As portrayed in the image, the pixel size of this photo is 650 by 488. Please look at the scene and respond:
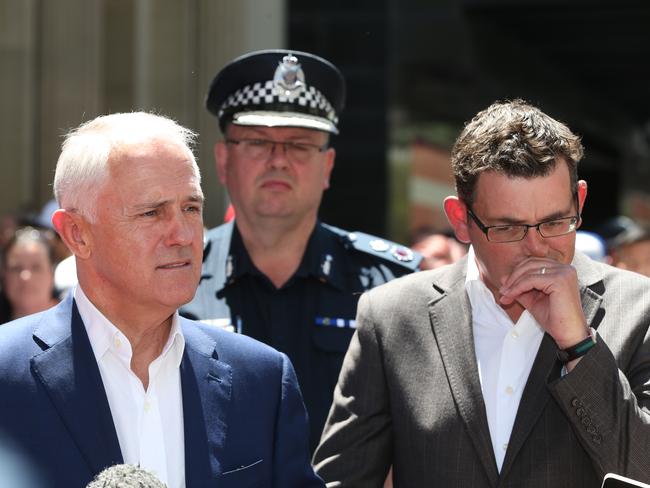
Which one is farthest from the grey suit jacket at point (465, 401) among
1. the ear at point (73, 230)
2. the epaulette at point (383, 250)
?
the epaulette at point (383, 250)

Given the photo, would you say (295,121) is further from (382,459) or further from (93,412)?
(93,412)

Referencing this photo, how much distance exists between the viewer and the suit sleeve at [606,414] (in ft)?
9.95

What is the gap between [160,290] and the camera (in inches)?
118

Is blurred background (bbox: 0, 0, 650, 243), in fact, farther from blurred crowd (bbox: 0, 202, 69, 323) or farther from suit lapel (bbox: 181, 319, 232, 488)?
suit lapel (bbox: 181, 319, 232, 488)

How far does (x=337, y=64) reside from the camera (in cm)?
1397

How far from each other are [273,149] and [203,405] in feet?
5.82

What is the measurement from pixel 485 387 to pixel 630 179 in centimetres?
3080

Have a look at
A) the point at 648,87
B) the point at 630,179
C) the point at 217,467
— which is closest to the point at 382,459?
the point at 217,467

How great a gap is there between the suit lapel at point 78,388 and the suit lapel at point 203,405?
0.18 meters

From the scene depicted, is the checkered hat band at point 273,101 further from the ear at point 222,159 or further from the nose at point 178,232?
the nose at point 178,232

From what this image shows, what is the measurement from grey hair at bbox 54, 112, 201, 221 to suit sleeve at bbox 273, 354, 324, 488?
23.9 inches

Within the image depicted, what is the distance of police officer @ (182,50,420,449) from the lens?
446cm

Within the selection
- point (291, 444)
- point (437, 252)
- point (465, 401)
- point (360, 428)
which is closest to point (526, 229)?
point (465, 401)

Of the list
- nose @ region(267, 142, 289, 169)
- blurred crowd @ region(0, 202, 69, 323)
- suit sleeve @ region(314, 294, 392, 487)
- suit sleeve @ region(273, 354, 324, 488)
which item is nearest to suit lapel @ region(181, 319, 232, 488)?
suit sleeve @ region(273, 354, 324, 488)
